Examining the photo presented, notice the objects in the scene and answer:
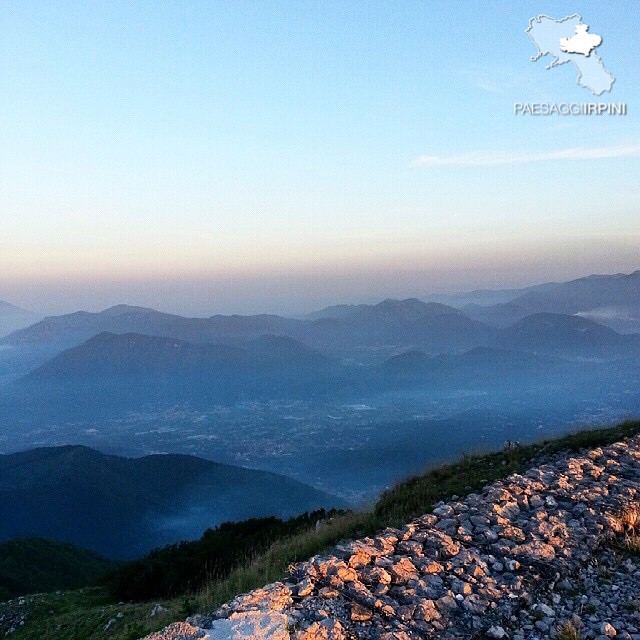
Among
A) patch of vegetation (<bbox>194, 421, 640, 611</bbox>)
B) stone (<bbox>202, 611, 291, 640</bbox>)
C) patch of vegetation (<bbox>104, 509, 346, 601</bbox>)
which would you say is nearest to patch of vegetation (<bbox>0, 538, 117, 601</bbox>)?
patch of vegetation (<bbox>104, 509, 346, 601</bbox>)

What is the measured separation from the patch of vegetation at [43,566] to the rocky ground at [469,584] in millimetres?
38820

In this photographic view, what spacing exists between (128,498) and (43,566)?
94.4 metres

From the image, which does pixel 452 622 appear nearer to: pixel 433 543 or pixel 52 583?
pixel 433 543

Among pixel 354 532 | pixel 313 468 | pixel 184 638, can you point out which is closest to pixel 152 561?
pixel 354 532

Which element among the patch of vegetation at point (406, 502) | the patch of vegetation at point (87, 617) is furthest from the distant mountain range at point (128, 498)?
the patch of vegetation at point (406, 502)

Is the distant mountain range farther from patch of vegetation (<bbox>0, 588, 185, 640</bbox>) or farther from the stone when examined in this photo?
the stone

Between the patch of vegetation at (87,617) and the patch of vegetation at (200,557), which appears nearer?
the patch of vegetation at (87,617)

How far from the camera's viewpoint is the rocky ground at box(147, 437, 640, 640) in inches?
228

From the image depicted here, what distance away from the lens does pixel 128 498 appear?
13438cm

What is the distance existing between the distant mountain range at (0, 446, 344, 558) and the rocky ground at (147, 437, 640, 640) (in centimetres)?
10567

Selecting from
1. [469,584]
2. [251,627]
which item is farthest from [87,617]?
[469,584]

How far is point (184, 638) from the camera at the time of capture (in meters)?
5.80

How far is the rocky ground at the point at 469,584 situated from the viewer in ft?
19.0

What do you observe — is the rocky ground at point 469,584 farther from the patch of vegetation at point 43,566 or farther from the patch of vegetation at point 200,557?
the patch of vegetation at point 43,566
